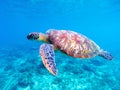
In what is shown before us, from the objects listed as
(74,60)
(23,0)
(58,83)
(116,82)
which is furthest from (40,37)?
(23,0)

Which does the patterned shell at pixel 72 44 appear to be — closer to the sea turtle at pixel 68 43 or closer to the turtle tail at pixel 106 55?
the sea turtle at pixel 68 43

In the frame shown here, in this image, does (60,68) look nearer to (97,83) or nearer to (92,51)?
(97,83)

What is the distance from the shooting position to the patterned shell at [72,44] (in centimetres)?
599

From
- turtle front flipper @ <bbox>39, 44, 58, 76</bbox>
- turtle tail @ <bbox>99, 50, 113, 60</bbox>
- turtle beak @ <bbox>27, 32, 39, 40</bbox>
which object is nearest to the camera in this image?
turtle front flipper @ <bbox>39, 44, 58, 76</bbox>

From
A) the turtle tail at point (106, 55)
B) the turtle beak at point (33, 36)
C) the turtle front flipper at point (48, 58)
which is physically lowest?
the turtle front flipper at point (48, 58)

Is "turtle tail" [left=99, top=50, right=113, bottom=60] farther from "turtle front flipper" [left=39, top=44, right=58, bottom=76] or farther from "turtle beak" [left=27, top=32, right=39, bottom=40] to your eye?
"turtle beak" [left=27, top=32, right=39, bottom=40]

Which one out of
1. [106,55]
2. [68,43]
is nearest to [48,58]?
[68,43]

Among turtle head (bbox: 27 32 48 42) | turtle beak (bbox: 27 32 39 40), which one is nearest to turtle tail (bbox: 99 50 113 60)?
turtle head (bbox: 27 32 48 42)

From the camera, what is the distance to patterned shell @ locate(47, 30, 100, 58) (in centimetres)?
599

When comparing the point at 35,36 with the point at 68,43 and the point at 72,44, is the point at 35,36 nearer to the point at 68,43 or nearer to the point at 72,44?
the point at 68,43

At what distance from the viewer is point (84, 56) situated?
6.12 m

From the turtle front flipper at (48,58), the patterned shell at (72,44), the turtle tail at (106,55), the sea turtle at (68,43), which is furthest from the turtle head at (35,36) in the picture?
the turtle tail at (106,55)

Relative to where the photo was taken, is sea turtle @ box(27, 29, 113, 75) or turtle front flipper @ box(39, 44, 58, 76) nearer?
turtle front flipper @ box(39, 44, 58, 76)

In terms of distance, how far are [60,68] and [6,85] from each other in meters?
4.03
